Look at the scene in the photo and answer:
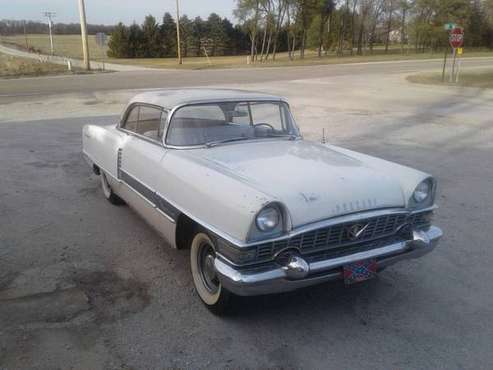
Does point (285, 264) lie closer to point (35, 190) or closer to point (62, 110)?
point (35, 190)

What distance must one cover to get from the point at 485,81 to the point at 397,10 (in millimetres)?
44750

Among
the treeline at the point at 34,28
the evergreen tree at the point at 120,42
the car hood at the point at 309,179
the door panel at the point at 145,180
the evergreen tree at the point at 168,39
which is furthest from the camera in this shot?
the treeline at the point at 34,28

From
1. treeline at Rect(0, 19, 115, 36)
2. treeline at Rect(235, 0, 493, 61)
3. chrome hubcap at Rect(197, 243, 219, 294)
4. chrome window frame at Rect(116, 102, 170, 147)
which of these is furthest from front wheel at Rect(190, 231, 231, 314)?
treeline at Rect(0, 19, 115, 36)

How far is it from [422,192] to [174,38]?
65.5 m

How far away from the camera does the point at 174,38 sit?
6469cm

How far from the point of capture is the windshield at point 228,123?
158 inches

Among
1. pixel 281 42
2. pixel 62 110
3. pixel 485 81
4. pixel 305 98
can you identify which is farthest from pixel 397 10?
pixel 62 110

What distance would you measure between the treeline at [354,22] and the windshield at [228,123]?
44.3 meters

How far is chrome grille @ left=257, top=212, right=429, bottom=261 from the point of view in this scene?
2.88 meters

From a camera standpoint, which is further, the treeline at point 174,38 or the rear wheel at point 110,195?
the treeline at point 174,38

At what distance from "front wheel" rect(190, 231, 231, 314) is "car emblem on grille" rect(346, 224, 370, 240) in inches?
35.9

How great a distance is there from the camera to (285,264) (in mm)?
2900

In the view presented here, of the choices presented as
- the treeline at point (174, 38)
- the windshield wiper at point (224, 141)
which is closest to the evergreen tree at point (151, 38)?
the treeline at point (174, 38)

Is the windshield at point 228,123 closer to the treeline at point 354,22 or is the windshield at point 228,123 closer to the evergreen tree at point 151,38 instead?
the treeline at point 354,22
